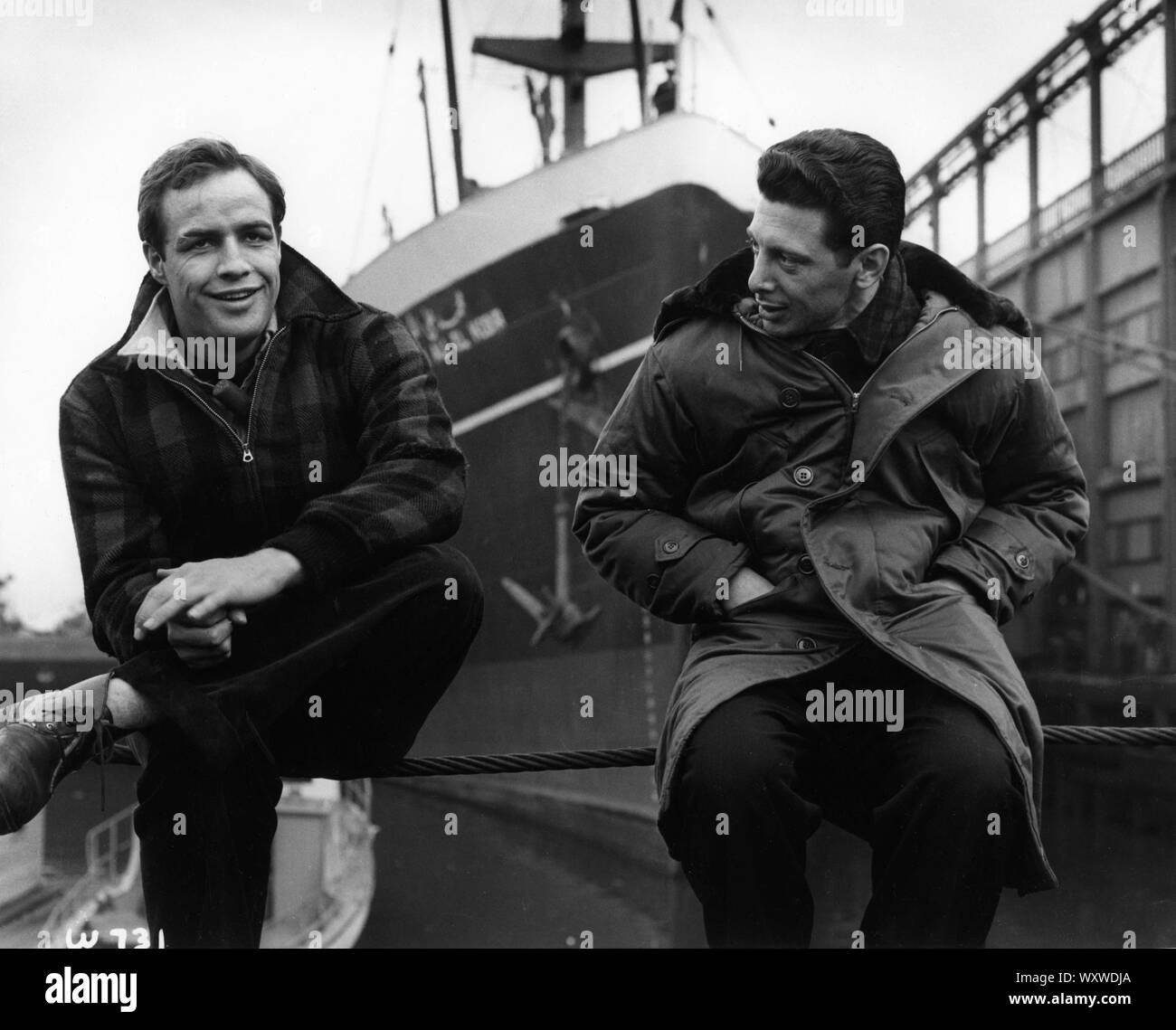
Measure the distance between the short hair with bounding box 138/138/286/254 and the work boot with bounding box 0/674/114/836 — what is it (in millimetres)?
690

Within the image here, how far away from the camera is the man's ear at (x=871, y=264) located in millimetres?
1846

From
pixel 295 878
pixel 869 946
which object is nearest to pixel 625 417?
pixel 869 946

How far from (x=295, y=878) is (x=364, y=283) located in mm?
5552

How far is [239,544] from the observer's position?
75.9 inches

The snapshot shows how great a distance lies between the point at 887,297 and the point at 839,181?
185 millimetres

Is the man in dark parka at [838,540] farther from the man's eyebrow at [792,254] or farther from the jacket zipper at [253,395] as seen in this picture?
the jacket zipper at [253,395]

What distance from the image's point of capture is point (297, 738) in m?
1.84

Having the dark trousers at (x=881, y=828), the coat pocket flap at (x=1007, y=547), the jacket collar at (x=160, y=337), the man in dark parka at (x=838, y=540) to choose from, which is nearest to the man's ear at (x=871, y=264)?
the man in dark parka at (x=838, y=540)

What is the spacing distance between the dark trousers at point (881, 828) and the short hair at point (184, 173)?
1.05m

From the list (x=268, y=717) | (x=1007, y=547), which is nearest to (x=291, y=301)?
(x=268, y=717)

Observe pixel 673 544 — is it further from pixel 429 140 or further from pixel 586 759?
pixel 429 140

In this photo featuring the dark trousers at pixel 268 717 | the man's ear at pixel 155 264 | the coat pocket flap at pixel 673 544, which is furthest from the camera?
the man's ear at pixel 155 264

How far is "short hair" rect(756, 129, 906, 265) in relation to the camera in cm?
181
